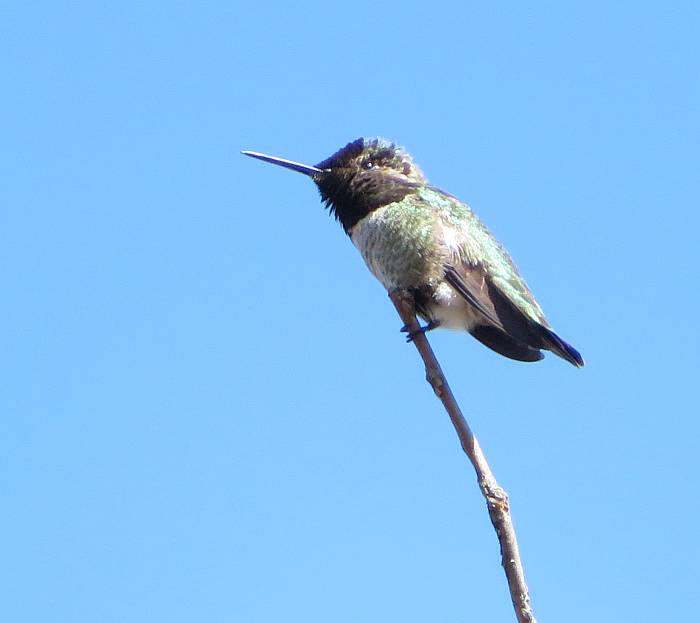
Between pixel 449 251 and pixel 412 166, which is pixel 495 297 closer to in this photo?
pixel 449 251

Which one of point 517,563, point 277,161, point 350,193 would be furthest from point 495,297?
point 517,563

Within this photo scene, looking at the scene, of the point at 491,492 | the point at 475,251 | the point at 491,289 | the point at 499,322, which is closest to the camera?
the point at 491,492

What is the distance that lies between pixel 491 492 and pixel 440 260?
292cm

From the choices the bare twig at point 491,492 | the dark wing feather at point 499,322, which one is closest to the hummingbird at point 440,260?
the dark wing feather at point 499,322

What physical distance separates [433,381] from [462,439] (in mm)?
428

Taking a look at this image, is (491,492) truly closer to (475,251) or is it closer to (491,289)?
(491,289)

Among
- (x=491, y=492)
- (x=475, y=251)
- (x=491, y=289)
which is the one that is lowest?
(x=491, y=492)

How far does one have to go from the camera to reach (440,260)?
5.92 m

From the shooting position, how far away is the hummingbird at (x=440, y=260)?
5879 millimetres

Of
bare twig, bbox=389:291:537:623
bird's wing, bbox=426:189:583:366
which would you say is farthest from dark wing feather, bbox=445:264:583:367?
bare twig, bbox=389:291:537:623

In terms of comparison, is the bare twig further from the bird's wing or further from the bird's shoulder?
the bird's shoulder

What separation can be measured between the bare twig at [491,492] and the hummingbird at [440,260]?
1.79m

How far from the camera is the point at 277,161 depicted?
6.96 m

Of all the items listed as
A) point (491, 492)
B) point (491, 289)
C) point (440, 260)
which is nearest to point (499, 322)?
point (491, 289)
